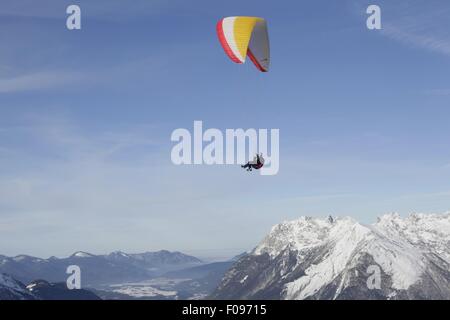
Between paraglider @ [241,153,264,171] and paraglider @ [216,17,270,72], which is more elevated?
paraglider @ [216,17,270,72]

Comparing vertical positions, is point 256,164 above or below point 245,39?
below

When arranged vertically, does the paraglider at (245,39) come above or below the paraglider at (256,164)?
above
